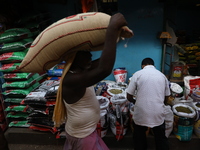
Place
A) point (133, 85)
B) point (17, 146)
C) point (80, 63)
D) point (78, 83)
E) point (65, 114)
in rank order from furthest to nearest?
1. point (17, 146)
2. point (133, 85)
3. point (65, 114)
4. point (80, 63)
5. point (78, 83)

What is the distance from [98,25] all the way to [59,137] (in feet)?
8.14

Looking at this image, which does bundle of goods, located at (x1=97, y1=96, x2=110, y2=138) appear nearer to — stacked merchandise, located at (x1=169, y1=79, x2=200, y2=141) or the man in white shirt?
the man in white shirt

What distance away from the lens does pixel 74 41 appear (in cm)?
125

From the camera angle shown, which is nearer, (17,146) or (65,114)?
(65,114)

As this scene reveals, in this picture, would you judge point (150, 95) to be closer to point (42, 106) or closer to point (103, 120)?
point (103, 120)

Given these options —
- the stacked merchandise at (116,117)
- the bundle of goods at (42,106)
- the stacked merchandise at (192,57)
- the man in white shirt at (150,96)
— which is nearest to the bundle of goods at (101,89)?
the stacked merchandise at (116,117)

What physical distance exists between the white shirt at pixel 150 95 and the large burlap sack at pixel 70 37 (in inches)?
44.1

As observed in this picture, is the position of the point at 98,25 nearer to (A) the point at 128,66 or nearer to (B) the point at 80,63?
(B) the point at 80,63

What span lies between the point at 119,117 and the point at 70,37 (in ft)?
6.31

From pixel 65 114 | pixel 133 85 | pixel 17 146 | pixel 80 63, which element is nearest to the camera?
pixel 80 63

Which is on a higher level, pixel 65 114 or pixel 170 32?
pixel 170 32

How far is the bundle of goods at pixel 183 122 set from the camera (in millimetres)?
2627

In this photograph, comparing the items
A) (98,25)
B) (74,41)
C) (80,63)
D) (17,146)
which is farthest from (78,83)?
(17,146)

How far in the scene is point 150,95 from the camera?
2.24 metres
